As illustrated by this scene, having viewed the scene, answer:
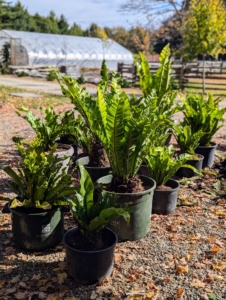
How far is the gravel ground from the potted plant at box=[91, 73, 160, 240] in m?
0.23

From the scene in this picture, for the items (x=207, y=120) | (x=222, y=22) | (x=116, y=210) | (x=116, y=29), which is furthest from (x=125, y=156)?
(x=116, y=29)

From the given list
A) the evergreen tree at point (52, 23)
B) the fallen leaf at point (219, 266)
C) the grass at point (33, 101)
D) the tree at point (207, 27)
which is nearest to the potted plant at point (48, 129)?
the fallen leaf at point (219, 266)

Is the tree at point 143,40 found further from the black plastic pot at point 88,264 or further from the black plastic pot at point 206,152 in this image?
the black plastic pot at point 88,264

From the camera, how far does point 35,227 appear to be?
322 cm

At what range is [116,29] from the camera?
206ft

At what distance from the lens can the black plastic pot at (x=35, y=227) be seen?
3207 millimetres

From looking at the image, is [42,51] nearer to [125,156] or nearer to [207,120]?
[207,120]

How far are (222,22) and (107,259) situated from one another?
14539 millimetres

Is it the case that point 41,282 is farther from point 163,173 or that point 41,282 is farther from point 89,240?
point 163,173

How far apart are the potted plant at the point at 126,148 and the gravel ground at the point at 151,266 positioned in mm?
228

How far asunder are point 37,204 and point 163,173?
170 centimetres

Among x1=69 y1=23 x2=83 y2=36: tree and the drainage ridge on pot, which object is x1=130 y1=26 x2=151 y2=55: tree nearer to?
x1=69 y1=23 x2=83 y2=36: tree

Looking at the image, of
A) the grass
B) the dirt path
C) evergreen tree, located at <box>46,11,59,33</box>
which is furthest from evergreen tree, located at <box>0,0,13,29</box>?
the grass

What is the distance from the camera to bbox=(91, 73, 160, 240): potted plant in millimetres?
3166
